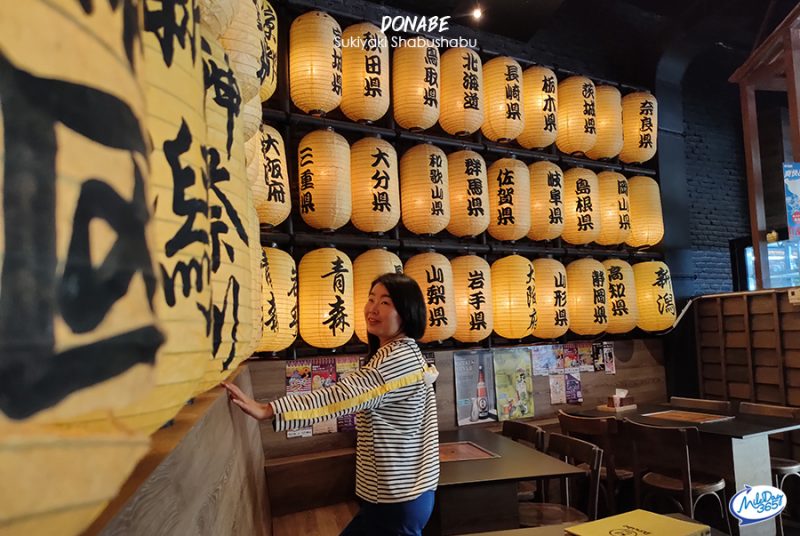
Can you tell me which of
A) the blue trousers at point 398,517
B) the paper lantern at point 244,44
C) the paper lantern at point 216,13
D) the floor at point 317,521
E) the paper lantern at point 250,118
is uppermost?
the paper lantern at point 244,44

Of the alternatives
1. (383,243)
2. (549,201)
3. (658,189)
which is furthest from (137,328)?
(658,189)

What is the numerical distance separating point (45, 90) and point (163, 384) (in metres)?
0.26

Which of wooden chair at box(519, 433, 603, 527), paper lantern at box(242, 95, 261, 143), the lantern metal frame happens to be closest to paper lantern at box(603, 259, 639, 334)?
the lantern metal frame

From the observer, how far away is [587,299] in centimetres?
530

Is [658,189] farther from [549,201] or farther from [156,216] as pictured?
[156,216]

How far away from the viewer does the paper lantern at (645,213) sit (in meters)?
5.85

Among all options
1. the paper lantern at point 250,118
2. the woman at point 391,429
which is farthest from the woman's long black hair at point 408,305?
the paper lantern at point 250,118

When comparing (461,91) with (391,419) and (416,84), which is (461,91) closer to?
(416,84)

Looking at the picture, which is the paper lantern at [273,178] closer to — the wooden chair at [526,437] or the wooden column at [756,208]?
the wooden chair at [526,437]

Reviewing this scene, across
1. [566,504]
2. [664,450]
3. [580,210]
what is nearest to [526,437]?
[566,504]

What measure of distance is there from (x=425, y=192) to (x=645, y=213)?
2870 mm

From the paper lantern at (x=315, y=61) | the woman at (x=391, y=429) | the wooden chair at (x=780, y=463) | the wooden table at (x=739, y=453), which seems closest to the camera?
the woman at (x=391, y=429)

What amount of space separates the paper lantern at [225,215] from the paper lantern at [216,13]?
0.11 meters

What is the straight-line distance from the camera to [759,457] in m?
4.00
